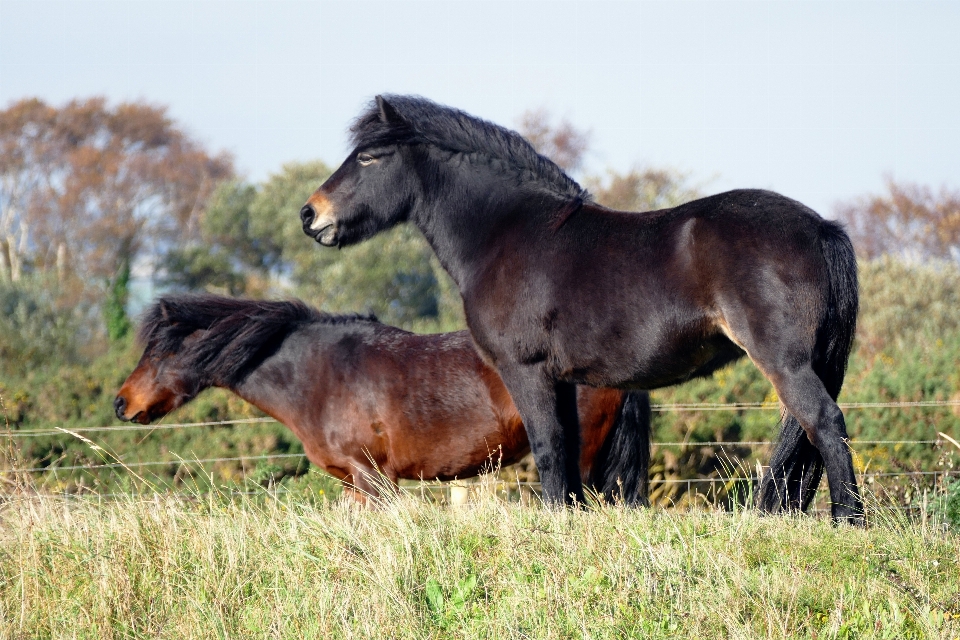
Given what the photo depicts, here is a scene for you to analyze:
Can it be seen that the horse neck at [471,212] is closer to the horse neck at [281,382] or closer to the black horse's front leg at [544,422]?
the black horse's front leg at [544,422]

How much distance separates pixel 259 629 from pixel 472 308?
7.15 feet

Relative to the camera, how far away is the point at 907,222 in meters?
39.9

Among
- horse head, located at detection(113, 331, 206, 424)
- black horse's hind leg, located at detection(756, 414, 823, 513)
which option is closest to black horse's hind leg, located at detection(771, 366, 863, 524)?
black horse's hind leg, located at detection(756, 414, 823, 513)

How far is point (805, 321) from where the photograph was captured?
4.34 m

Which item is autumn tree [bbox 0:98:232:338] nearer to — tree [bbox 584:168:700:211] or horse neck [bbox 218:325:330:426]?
tree [bbox 584:168:700:211]

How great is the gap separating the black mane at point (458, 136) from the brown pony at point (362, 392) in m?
1.50

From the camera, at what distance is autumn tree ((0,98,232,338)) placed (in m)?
42.0

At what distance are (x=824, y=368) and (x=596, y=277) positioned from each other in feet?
3.80

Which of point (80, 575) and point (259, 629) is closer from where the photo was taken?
point (259, 629)

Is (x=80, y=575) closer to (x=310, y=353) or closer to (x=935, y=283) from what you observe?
(x=310, y=353)

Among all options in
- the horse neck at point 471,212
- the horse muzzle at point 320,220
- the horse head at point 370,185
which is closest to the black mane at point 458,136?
the horse head at point 370,185

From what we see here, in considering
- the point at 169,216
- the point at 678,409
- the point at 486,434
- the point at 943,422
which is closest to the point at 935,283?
the point at 943,422

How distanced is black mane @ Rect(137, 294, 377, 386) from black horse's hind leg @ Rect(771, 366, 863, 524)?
3.64 m

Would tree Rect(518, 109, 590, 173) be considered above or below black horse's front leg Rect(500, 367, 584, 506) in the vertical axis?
above
